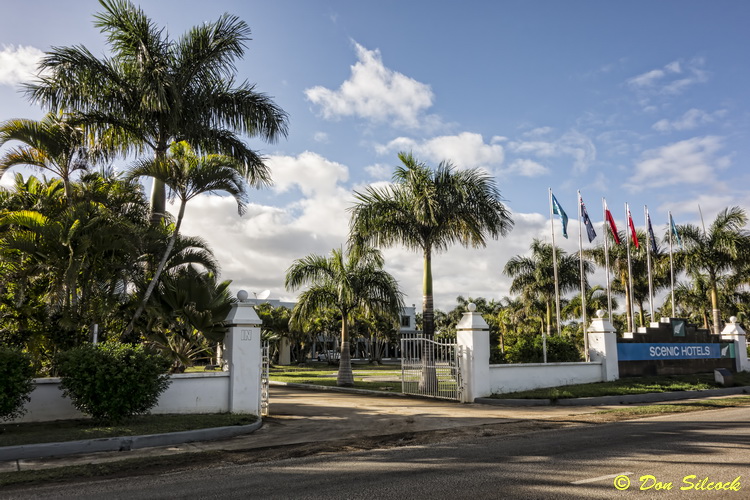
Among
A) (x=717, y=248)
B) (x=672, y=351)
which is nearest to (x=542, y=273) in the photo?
(x=717, y=248)

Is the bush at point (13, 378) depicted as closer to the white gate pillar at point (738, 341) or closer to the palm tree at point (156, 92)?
the palm tree at point (156, 92)

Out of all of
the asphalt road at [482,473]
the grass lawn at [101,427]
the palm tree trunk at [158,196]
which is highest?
the palm tree trunk at [158,196]

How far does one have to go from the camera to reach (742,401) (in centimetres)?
1606

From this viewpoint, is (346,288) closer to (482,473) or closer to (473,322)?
(473,322)

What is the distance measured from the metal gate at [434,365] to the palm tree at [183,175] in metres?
7.54

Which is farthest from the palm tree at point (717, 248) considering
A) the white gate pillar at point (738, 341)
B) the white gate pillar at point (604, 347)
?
the white gate pillar at point (604, 347)

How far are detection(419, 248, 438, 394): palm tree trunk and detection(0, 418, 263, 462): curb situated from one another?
7695mm

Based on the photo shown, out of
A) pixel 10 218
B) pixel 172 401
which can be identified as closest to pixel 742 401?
pixel 172 401

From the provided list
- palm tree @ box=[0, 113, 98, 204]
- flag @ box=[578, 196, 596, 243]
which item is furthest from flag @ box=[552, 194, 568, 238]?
palm tree @ box=[0, 113, 98, 204]

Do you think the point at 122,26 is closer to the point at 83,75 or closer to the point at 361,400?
the point at 83,75

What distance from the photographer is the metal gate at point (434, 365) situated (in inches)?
631

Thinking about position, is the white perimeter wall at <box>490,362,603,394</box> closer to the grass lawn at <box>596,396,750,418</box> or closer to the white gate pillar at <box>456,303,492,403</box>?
the white gate pillar at <box>456,303,492,403</box>

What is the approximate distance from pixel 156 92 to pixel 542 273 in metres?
36.4

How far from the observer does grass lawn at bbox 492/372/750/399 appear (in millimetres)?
15719
